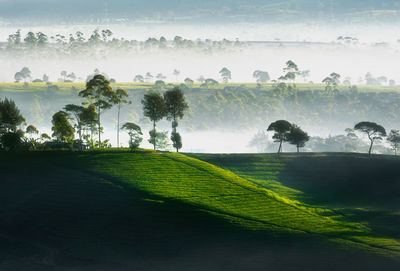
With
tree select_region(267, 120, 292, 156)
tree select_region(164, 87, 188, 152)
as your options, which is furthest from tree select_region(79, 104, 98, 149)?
tree select_region(267, 120, 292, 156)

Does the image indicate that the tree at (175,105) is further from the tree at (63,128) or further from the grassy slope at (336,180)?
the tree at (63,128)

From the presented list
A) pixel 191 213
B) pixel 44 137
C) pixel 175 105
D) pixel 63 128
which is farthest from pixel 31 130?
pixel 191 213

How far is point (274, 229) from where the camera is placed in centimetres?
6259

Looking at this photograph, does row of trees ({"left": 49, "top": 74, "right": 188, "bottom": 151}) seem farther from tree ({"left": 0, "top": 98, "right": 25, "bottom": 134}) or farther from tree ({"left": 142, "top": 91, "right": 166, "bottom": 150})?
tree ({"left": 0, "top": 98, "right": 25, "bottom": 134})

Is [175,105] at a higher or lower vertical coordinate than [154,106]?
higher

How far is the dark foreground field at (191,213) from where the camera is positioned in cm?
5203

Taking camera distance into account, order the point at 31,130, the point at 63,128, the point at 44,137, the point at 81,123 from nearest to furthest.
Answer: the point at 63,128 < the point at 44,137 < the point at 81,123 < the point at 31,130

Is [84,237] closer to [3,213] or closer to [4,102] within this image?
[3,213]

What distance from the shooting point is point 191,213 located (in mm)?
65875

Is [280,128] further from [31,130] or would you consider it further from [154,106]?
[31,130]

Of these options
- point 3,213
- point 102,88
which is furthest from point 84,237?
point 102,88

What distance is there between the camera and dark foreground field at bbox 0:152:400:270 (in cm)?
5203

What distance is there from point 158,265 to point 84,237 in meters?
11.9

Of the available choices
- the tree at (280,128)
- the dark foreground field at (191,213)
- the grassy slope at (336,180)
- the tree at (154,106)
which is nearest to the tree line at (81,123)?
the tree at (154,106)
